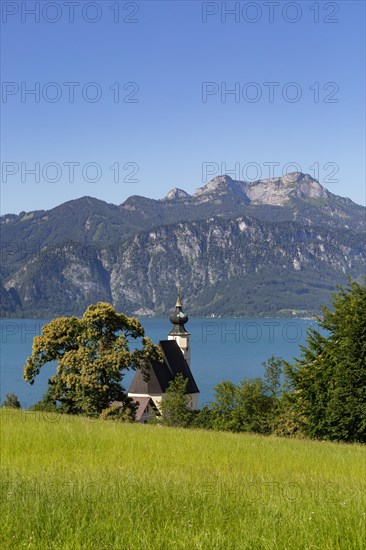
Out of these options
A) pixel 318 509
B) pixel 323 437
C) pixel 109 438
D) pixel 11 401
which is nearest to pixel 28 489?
pixel 318 509

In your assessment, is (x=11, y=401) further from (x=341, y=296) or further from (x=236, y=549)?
(x=236, y=549)

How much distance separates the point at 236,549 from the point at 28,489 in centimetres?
292

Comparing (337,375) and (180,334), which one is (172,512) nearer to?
(337,375)

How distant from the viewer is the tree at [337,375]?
28484 mm

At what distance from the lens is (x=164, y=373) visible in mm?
85875

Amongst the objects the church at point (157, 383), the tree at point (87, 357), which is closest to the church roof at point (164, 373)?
the church at point (157, 383)

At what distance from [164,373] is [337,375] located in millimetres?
58056

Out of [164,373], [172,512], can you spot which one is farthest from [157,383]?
[172,512]

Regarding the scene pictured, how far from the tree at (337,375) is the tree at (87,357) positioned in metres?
11.4

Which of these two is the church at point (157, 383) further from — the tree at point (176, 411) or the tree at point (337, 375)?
the tree at point (337, 375)

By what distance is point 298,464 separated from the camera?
43.8 feet

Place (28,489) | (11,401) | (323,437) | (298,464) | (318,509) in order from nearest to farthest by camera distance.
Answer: (318,509)
(28,489)
(298,464)
(323,437)
(11,401)

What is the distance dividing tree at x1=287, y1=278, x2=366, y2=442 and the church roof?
5077 cm

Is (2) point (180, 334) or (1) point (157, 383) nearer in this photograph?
(1) point (157, 383)
